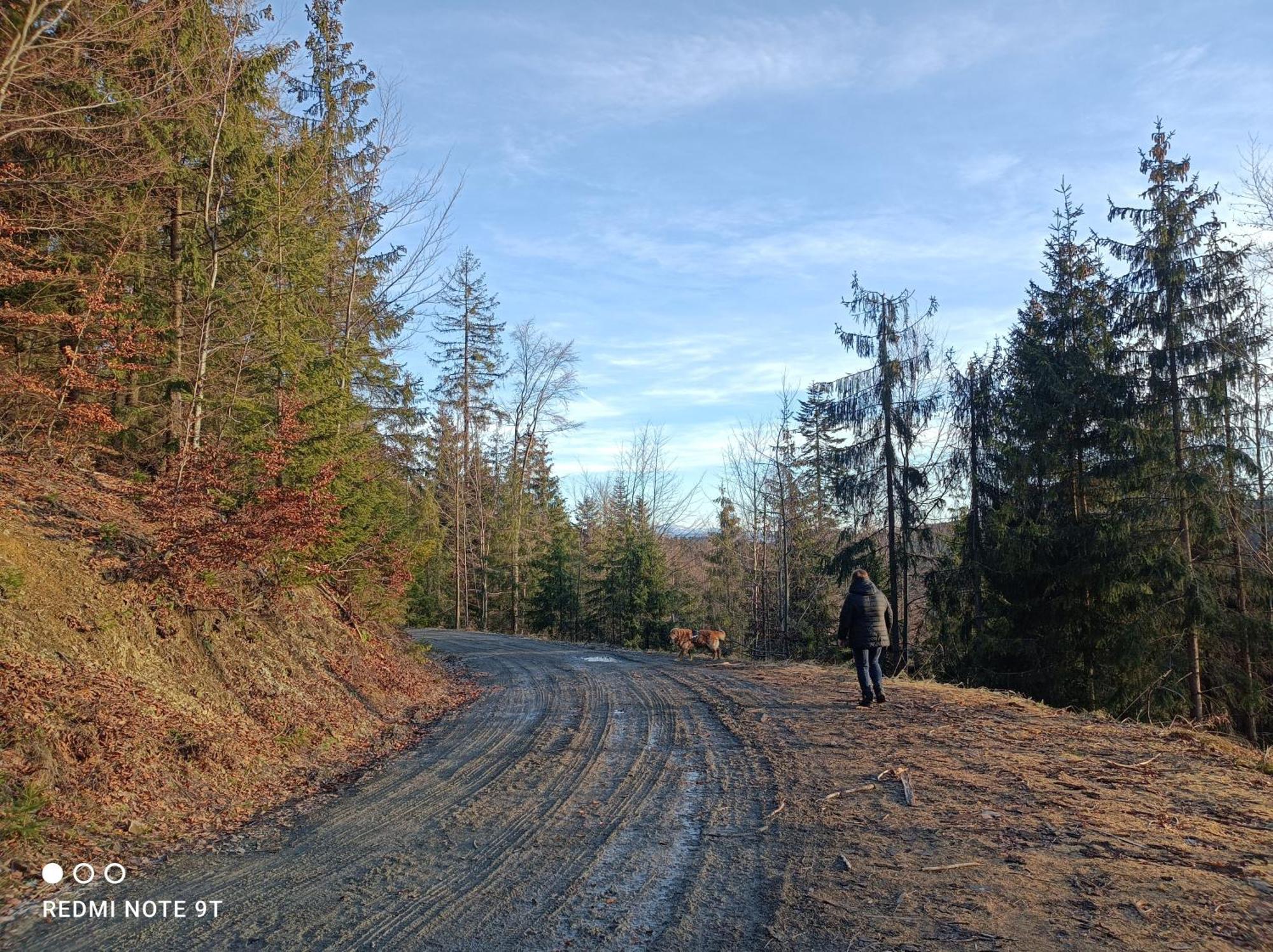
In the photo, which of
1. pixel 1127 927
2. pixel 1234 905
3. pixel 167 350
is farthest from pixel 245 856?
pixel 167 350

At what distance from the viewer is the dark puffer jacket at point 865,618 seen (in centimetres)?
970

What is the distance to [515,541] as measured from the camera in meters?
35.5

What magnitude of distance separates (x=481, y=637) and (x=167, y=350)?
18.3 meters

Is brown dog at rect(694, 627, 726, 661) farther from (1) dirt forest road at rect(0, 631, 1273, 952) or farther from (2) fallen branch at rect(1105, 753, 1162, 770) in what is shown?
(2) fallen branch at rect(1105, 753, 1162, 770)

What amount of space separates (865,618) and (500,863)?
6.50 metres

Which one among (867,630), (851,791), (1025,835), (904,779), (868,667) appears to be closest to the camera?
(1025,835)

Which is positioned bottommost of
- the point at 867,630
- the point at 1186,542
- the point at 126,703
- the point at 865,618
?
the point at 126,703

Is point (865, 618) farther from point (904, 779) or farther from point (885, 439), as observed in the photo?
point (885, 439)

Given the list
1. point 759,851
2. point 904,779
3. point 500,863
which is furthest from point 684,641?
point 500,863

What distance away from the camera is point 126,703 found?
6.24 m

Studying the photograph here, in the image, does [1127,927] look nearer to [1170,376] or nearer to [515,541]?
[1170,376]

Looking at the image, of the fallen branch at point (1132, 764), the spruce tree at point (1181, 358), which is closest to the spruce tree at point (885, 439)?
the spruce tree at point (1181, 358)

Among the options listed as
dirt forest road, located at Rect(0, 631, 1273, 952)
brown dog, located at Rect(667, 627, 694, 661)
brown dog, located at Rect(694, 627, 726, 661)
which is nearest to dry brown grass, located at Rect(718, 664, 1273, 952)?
dirt forest road, located at Rect(0, 631, 1273, 952)

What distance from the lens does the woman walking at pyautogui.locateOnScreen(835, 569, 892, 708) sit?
31.9 ft
